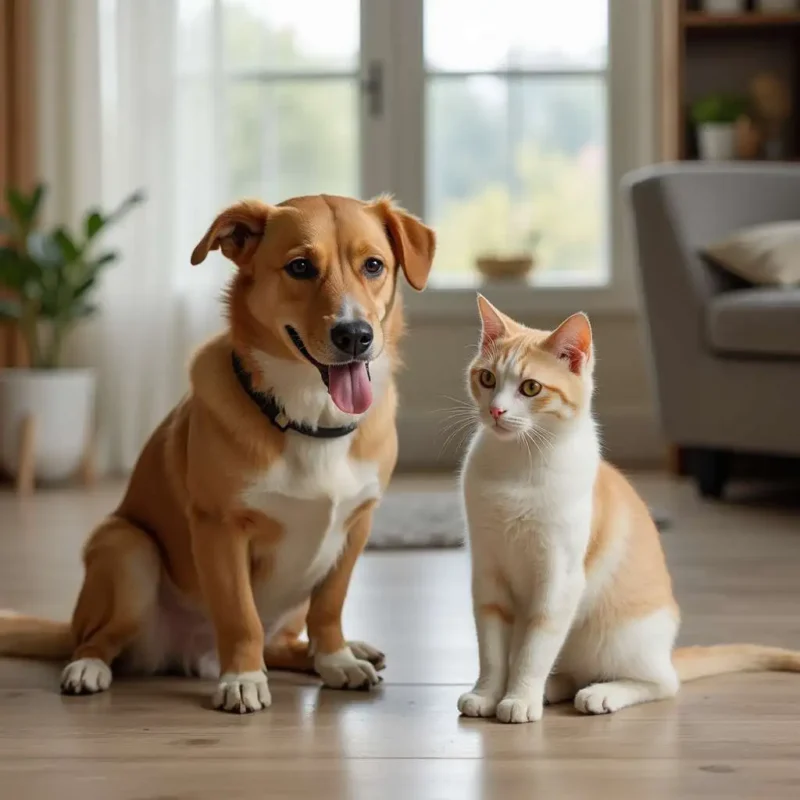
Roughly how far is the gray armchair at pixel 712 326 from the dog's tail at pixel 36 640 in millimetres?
2016

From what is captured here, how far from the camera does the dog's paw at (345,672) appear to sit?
1937 millimetres

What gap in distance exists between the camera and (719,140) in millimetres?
4316

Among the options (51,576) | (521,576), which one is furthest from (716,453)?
(521,576)

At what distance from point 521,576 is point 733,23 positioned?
3.02m

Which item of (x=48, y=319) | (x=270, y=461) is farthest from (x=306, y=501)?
(x=48, y=319)

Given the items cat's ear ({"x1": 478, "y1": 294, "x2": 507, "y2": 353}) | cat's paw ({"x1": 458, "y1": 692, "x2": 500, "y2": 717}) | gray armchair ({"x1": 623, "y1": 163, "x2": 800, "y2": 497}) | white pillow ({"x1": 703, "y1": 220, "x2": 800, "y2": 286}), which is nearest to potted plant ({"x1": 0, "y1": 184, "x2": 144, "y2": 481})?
gray armchair ({"x1": 623, "y1": 163, "x2": 800, "y2": 497})

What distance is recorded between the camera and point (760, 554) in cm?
295

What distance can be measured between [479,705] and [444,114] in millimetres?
3223

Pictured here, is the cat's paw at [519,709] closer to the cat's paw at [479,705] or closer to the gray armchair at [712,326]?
the cat's paw at [479,705]

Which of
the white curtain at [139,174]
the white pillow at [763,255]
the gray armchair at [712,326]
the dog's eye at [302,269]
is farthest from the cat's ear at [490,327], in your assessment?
the white curtain at [139,174]

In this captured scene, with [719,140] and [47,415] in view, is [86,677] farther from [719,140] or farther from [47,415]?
[719,140]

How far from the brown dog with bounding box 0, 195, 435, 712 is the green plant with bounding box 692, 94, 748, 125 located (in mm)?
2680

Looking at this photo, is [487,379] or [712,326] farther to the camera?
[712,326]

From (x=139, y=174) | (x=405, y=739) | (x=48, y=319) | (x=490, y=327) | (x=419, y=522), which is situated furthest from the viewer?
(x=139, y=174)
